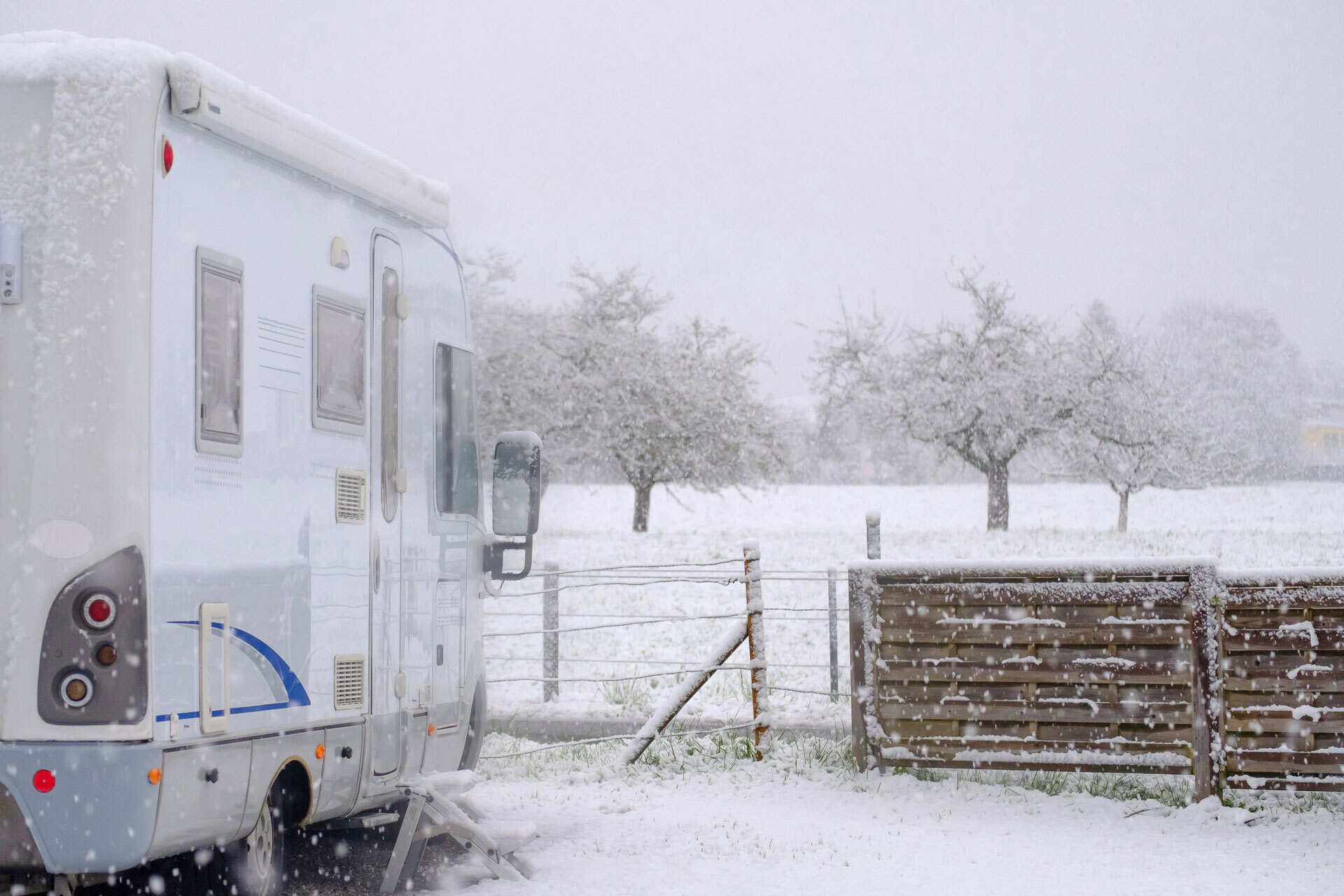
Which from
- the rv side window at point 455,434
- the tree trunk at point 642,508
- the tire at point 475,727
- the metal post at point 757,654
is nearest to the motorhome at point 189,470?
the rv side window at point 455,434

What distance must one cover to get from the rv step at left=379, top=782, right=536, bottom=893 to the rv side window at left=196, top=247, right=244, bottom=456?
2029mm

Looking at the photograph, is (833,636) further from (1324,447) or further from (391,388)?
(1324,447)

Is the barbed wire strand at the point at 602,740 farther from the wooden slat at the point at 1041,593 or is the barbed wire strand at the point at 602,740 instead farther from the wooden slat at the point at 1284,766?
the wooden slat at the point at 1284,766

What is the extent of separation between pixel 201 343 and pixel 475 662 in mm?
2684

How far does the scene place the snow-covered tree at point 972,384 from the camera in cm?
3409

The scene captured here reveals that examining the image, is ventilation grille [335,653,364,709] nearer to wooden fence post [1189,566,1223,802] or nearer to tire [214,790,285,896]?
tire [214,790,285,896]

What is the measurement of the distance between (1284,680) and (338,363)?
5129mm

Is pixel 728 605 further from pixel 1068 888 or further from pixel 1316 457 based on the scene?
pixel 1316 457

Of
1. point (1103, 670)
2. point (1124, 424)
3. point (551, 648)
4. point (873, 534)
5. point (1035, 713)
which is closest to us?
point (1103, 670)

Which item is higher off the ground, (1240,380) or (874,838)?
(1240,380)

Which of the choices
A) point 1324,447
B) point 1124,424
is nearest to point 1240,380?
point 1324,447

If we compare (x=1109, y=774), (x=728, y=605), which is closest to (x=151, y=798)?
(x=1109, y=774)

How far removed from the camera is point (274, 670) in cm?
486

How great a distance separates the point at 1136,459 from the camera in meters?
35.2
